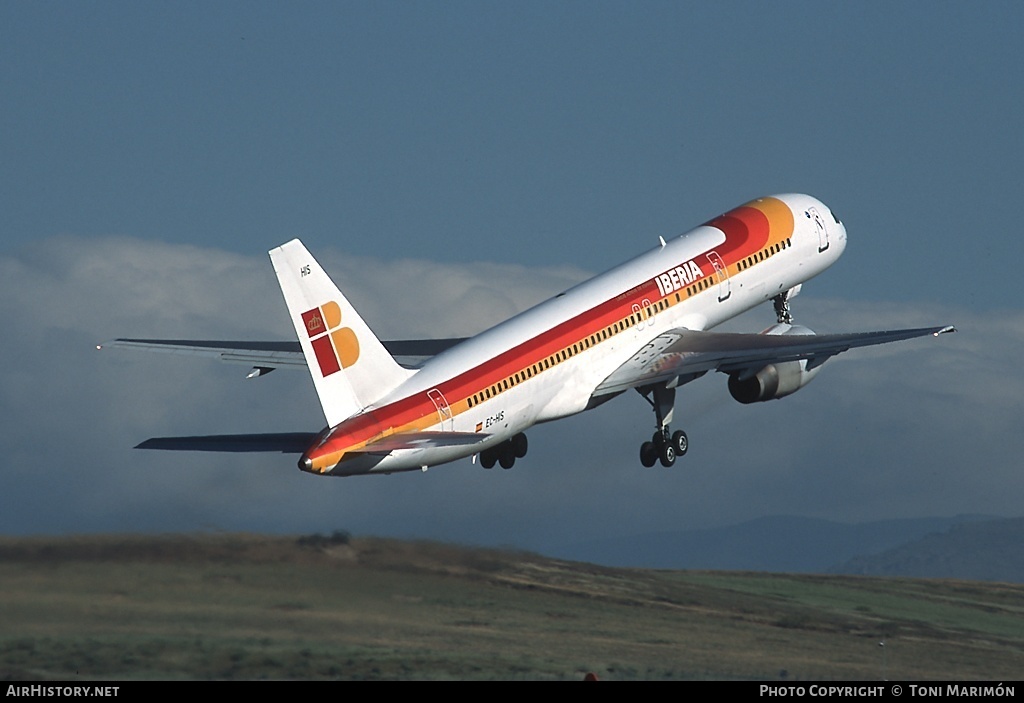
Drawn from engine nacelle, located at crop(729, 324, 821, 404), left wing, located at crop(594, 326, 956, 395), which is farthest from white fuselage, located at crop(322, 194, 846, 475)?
engine nacelle, located at crop(729, 324, 821, 404)

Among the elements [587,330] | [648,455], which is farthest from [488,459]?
[587,330]

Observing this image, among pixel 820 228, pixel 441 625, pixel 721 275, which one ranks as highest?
pixel 820 228

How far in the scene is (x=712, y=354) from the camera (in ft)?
190

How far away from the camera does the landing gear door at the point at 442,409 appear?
49.2 metres

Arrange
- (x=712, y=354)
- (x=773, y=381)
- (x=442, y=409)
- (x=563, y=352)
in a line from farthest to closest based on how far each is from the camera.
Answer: (x=773, y=381), (x=712, y=354), (x=563, y=352), (x=442, y=409)

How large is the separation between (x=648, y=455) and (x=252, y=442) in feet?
55.1

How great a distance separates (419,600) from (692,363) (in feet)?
47.6

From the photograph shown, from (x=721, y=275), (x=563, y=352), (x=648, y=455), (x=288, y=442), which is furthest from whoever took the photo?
(x=721, y=275)

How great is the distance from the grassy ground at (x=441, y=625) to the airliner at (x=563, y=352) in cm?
324

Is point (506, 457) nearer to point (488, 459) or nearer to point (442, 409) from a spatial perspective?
point (488, 459)

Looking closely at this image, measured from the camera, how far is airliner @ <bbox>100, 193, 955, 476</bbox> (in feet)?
154

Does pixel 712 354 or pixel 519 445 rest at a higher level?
pixel 712 354
